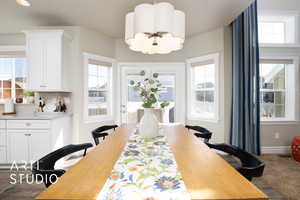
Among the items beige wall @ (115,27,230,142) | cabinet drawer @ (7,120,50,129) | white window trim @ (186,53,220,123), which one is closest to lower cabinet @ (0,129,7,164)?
cabinet drawer @ (7,120,50,129)

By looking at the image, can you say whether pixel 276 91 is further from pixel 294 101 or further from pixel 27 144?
pixel 27 144

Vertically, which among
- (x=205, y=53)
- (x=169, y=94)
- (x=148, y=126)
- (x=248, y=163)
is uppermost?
(x=205, y=53)

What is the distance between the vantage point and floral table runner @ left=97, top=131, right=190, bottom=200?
713mm

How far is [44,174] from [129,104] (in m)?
3.12

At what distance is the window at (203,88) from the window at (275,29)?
1247 mm

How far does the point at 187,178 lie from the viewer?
868mm

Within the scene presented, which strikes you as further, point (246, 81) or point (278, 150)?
point (278, 150)

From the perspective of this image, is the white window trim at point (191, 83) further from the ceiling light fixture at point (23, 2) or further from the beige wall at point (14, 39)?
the beige wall at point (14, 39)

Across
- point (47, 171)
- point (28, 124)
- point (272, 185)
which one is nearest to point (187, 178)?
point (47, 171)

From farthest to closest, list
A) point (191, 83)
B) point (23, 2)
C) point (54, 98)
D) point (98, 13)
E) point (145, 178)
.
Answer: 1. point (191, 83)
2. point (54, 98)
3. point (98, 13)
4. point (23, 2)
5. point (145, 178)

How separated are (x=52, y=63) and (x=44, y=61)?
0.49 ft

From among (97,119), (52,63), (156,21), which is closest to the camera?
(156,21)

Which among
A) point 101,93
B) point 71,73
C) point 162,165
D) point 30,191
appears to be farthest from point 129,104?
point 162,165

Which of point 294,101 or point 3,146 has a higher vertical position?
point 294,101
